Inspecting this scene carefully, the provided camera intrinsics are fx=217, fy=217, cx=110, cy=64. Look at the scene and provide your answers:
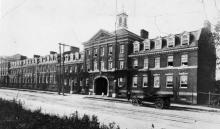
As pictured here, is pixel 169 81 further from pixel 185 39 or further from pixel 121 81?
pixel 121 81

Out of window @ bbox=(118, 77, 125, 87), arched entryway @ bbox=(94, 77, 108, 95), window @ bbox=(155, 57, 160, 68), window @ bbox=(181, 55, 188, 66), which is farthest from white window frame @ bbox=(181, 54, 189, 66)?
arched entryway @ bbox=(94, 77, 108, 95)

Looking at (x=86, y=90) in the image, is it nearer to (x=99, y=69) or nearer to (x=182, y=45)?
(x=99, y=69)

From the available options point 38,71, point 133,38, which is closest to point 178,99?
point 133,38

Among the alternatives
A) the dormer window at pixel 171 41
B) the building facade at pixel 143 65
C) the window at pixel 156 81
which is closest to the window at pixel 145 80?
the building facade at pixel 143 65

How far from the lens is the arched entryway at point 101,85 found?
3997 centimetres

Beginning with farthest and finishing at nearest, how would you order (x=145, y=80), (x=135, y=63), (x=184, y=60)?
(x=135, y=63)
(x=145, y=80)
(x=184, y=60)

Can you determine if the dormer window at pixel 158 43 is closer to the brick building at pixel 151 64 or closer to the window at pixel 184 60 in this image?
the brick building at pixel 151 64

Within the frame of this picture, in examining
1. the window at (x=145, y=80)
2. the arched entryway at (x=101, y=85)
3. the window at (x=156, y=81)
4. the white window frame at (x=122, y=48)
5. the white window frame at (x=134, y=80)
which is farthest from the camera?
the arched entryway at (x=101, y=85)

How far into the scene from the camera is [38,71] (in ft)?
202

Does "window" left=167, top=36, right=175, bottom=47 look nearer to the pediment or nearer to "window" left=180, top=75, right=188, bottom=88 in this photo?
"window" left=180, top=75, right=188, bottom=88

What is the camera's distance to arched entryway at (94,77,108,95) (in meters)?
40.0

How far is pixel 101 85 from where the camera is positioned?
4044cm

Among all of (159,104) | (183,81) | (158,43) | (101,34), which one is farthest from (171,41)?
(101,34)

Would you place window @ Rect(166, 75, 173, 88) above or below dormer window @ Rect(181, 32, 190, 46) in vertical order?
below
